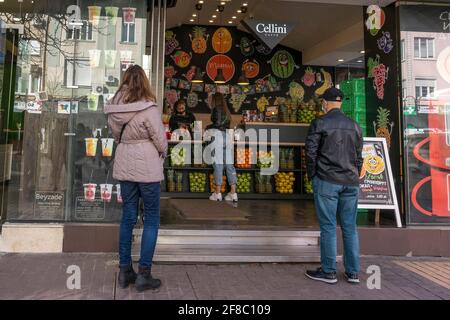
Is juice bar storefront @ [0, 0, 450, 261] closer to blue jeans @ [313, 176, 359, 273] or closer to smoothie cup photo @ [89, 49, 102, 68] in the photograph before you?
smoothie cup photo @ [89, 49, 102, 68]

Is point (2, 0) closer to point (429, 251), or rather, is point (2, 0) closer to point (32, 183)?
point (32, 183)

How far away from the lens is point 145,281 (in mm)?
3488

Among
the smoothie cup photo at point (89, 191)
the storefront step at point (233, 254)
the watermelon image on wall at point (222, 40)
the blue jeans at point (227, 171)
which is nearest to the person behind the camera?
the storefront step at point (233, 254)

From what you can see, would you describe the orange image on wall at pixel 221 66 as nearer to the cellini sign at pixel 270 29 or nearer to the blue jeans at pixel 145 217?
the cellini sign at pixel 270 29

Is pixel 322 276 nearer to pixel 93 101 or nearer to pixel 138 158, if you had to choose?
pixel 138 158

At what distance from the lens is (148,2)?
5168mm

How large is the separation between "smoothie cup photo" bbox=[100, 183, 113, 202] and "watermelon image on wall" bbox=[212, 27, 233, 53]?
677cm

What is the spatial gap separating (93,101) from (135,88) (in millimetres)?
1616

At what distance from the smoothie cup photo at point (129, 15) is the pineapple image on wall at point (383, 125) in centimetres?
333

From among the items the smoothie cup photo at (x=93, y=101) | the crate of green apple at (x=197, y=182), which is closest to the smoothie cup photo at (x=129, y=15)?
the smoothie cup photo at (x=93, y=101)

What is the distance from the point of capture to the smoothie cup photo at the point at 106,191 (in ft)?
16.0

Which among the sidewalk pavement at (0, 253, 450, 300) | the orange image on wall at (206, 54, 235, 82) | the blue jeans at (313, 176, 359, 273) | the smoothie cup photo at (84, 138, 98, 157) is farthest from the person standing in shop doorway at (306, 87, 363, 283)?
the orange image on wall at (206, 54, 235, 82)
